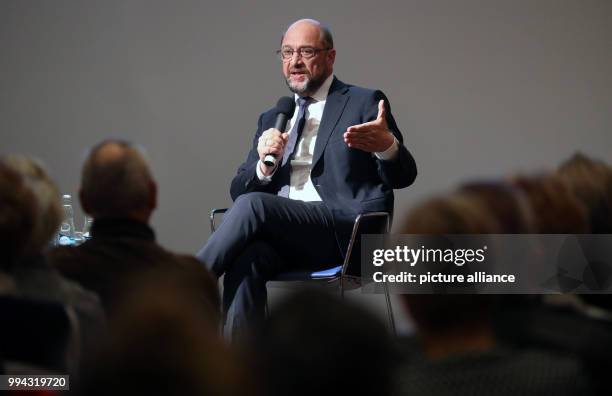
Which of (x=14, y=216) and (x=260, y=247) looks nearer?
(x=14, y=216)

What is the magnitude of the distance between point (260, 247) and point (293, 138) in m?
0.65

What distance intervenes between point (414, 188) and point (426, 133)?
0.30 m

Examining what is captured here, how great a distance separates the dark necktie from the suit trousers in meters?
0.27

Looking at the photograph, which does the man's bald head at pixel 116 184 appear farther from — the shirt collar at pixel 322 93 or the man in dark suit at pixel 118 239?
the shirt collar at pixel 322 93

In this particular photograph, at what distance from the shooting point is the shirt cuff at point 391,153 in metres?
3.31

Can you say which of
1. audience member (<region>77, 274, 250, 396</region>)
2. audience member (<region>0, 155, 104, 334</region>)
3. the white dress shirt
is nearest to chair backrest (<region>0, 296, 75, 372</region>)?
audience member (<region>0, 155, 104, 334</region>)

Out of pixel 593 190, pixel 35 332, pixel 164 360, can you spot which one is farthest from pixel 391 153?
pixel 164 360

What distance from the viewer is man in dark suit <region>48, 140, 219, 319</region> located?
175 centimetres

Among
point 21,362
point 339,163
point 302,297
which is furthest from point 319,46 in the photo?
point 302,297

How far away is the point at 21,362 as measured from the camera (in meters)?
1.36

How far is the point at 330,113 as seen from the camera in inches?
142

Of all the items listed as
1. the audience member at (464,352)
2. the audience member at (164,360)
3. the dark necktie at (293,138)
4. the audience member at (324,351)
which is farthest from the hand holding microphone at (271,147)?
the audience member at (164,360)

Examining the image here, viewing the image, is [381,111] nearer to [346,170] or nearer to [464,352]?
[346,170]

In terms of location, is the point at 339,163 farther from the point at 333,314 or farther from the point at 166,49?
the point at 333,314
